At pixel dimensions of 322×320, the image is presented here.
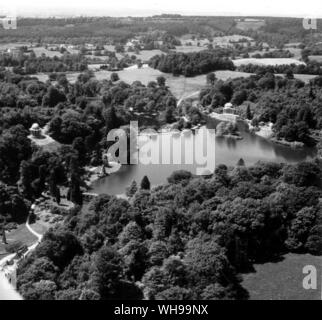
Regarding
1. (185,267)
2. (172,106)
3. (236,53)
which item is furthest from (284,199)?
(236,53)

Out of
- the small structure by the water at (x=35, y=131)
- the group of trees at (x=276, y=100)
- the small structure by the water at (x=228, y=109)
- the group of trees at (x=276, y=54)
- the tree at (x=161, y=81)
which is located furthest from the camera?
the group of trees at (x=276, y=54)

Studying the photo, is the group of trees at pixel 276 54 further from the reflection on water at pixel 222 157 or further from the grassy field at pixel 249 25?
the reflection on water at pixel 222 157

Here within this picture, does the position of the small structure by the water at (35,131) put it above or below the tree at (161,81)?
below

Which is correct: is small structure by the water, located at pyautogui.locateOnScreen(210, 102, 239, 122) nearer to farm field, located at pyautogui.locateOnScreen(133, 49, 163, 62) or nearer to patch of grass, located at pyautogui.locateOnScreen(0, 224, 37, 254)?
farm field, located at pyautogui.locateOnScreen(133, 49, 163, 62)

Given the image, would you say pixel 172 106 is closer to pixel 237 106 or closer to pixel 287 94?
pixel 237 106

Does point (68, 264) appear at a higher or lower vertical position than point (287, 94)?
lower

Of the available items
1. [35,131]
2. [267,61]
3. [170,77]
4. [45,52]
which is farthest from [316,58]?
[35,131]

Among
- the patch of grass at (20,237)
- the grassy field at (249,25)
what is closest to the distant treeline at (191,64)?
the grassy field at (249,25)

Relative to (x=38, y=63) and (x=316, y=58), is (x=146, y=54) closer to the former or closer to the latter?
(x=38, y=63)
